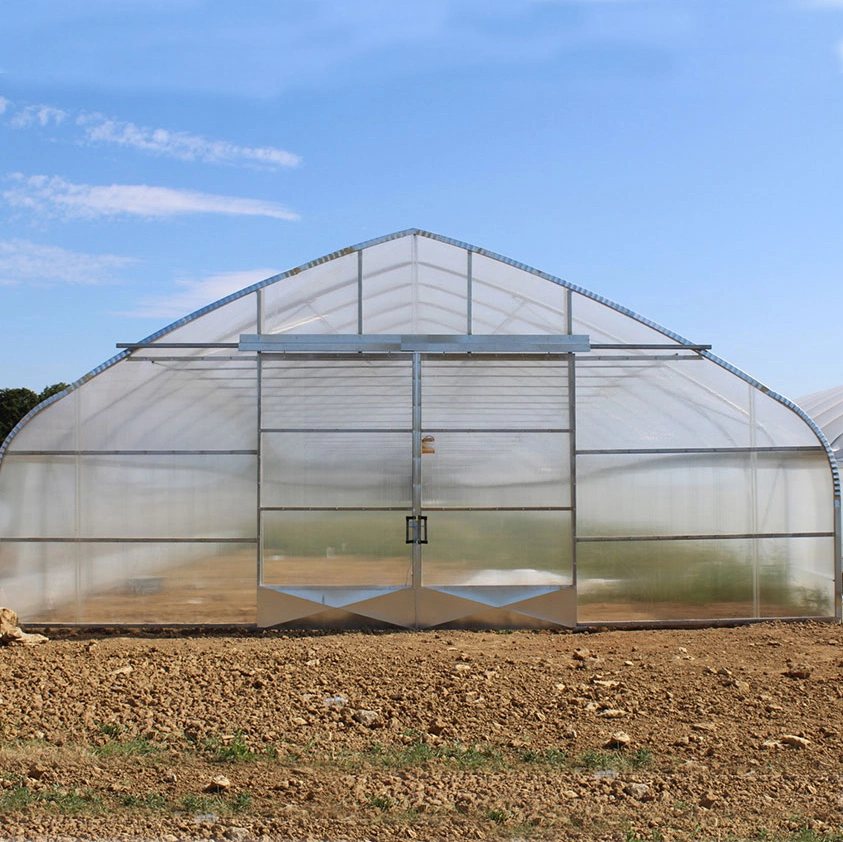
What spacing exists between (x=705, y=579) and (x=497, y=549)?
9.40ft

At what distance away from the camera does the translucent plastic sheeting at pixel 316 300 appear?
12.4 meters

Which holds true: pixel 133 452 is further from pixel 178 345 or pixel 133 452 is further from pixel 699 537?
pixel 699 537

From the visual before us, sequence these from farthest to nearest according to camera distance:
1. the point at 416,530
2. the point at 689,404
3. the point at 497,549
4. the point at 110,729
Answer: the point at 689,404 → the point at 497,549 → the point at 416,530 → the point at 110,729

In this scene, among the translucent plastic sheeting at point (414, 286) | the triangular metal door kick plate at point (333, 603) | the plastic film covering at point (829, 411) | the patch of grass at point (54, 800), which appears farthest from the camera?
the plastic film covering at point (829, 411)

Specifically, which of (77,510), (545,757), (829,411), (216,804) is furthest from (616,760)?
(829,411)

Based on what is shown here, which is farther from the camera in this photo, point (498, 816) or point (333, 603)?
point (333, 603)

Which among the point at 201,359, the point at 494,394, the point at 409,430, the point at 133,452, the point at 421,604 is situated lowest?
the point at 421,604

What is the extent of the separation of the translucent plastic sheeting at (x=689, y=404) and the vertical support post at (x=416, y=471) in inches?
86.2

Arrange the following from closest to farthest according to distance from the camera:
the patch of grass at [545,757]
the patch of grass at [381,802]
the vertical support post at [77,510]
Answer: the patch of grass at [381,802]
the patch of grass at [545,757]
the vertical support post at [77,510]

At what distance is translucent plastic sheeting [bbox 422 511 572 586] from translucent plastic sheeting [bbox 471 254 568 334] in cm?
258

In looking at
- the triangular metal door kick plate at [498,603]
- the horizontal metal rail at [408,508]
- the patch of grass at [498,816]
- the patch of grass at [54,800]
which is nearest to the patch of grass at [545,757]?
the patch of grass at [498,816]

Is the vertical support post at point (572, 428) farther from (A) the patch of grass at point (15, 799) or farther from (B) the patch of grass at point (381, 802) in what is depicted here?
(A) the patch of grass at point (15, 799)

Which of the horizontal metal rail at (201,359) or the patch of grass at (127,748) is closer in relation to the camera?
the patch of grass at (127,748)

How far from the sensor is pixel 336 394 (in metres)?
12.4
